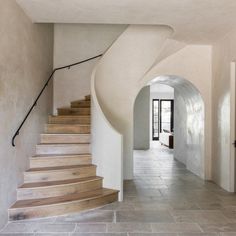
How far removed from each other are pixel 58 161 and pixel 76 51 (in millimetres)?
3564

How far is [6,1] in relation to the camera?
3076mm

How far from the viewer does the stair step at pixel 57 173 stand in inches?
151

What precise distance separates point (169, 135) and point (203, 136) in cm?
616

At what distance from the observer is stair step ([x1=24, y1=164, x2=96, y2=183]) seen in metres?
3.84

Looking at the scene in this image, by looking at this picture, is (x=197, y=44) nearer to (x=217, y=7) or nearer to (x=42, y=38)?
(x=217, y=7)

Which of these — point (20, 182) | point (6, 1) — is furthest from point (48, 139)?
point (6, 1)

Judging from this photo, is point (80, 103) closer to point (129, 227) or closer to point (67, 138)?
point (67, 138)

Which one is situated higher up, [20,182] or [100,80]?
[100,80]

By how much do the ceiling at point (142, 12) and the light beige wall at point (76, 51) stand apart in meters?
2.67

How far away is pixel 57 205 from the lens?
3.40 metres

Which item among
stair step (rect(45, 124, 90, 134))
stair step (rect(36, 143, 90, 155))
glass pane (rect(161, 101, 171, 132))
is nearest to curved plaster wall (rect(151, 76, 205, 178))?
stair step (rect(45, 124, 90, 134))

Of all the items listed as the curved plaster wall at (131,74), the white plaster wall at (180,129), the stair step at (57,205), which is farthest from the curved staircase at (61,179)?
the white plaster wall at (180,129)

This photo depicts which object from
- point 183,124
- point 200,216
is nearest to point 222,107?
point 200,216

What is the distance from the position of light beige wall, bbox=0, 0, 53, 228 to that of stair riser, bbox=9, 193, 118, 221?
17 centimetres
